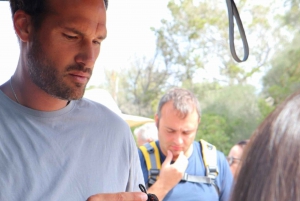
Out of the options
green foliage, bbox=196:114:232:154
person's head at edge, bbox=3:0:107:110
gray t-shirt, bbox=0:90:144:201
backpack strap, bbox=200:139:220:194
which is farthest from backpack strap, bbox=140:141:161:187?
green foliage, bbox=196:114:232:154

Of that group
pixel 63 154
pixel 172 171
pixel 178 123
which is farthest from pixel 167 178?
pixel 63 154

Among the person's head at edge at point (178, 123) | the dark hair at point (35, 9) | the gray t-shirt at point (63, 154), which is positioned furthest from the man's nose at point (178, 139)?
the dark hair at point (35, 9)

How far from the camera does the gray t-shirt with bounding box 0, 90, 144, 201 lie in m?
1.69

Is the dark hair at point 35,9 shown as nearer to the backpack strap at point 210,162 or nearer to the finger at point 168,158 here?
the finger at point 168,158

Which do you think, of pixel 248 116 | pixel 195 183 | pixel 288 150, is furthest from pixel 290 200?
pixel 248 116

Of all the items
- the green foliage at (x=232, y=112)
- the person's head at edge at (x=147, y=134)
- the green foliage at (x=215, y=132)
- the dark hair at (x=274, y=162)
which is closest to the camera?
the dark hair at (x=274, y=162)

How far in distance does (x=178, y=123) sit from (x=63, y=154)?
5.10ft

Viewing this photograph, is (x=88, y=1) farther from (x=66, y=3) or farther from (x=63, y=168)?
(x=63, y=168)

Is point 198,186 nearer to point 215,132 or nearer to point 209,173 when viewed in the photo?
point 209,173

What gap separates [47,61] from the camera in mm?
1843

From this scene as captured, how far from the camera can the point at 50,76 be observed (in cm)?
183

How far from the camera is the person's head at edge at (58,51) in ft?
5.99

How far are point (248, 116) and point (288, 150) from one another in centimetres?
1864

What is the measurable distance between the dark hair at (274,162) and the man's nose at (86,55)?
41.2 inches
